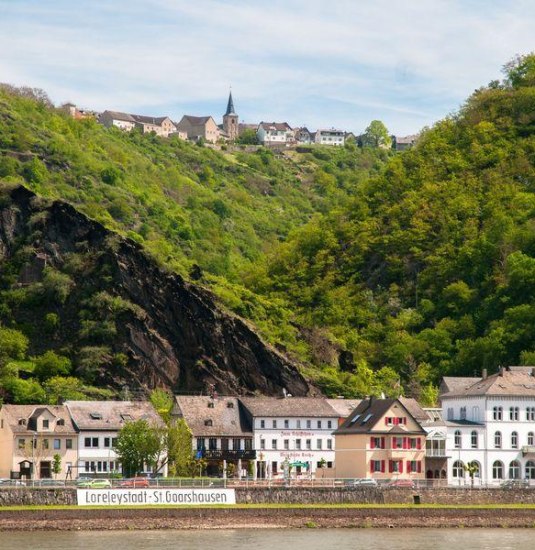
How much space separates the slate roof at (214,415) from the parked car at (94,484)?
80.6 feet

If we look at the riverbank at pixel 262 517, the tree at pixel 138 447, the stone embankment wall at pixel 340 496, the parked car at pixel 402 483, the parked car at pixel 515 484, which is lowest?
the riverbank at pixel 262 517

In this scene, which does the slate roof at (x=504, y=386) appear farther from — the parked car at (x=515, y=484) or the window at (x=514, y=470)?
the parked car at (x=515, y=484)

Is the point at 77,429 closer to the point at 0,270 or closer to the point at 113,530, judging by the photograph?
the point at 113,530

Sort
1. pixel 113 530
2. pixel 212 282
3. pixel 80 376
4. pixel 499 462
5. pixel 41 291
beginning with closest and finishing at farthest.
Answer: pixel 113 530
pixel 499 462
pixel 80 376
pixel 41 291
pixel 212 282

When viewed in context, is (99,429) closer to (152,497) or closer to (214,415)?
A: (214,415)

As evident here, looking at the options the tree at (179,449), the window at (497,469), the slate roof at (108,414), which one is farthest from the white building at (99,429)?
the window at (497,469)

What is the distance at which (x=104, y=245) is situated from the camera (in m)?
165

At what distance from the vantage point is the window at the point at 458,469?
12500 cm

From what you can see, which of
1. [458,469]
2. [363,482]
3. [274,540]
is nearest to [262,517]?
[274,540]

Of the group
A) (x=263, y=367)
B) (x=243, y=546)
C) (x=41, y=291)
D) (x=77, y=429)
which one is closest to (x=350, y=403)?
(x=263, y=367)

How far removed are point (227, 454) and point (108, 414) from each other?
10704 millimetres

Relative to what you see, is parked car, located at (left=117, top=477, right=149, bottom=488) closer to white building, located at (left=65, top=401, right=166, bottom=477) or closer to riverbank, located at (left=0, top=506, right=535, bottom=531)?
riverbank, located at (left=0, top=506, right=535, bottom=531)

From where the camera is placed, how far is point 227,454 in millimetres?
131375

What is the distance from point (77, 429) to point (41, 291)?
3772cm
